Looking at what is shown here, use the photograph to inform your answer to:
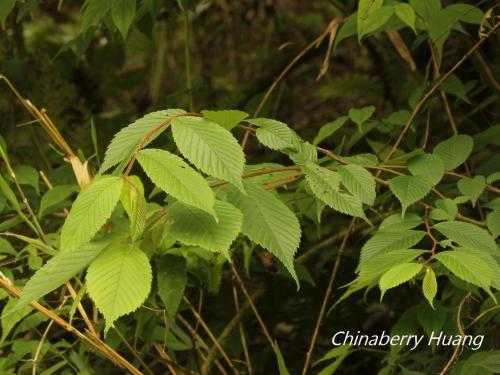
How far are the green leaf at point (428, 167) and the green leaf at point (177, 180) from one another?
0.43 metres

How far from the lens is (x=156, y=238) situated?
93 centimetres

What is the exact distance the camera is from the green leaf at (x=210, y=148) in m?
0.78

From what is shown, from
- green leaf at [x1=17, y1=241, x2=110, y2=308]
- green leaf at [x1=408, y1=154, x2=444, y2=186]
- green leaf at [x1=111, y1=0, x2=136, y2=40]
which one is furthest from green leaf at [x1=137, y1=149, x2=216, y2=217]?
green leaf at [x1=111, y1=0, x2=136, y2=40]

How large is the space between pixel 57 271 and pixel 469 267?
47cm

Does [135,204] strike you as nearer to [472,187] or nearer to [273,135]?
[273,135]

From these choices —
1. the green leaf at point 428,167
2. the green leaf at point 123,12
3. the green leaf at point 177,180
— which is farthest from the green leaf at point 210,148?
the green leaf at point 123,12

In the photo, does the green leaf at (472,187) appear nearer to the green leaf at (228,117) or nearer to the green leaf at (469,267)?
the green leaf at (469,267)

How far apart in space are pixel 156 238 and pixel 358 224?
0.82m

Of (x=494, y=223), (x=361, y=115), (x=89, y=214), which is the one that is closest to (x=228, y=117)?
(x=89, y=214)

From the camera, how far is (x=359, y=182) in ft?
3.25

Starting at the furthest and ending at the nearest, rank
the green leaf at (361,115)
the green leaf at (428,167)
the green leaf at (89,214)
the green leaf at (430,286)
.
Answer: the green leaf at (361,115) < the green leaf at (428,167) < the green leaf at (430,286) < the green leaf at (89,214)

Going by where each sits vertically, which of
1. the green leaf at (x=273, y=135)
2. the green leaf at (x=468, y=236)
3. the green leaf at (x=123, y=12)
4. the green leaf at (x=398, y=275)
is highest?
the green leaf at (x=123, y=12)

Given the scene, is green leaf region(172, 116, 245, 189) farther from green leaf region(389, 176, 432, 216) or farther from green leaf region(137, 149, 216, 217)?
green leaf region(389, 176, 432, 216)

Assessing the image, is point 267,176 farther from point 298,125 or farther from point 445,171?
point 298,125
